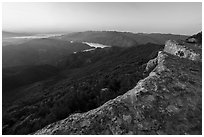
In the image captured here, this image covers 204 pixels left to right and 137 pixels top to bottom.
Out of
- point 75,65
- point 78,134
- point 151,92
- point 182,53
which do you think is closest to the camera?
point 78,134

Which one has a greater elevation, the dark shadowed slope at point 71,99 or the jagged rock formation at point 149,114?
the jagged rock formation at point 149,114

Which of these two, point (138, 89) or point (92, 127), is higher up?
point (138, 89)

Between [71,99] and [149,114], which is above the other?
[149,114]

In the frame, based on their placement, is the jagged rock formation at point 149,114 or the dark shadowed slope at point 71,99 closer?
the jagged rock formation at point 149,114

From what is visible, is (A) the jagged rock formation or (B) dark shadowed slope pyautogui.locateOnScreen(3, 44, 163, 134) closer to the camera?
(A) the jagged rock formation

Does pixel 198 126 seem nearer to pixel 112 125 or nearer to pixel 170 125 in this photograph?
pixel 170 125

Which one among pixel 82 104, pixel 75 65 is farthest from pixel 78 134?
pixel 75 65

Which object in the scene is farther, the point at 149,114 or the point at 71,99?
the point at 71,99

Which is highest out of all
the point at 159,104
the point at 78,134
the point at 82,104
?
the point at 159,104

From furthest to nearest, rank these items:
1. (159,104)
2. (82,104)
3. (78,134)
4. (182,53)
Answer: (182,53) < (82,104) < (159,104) < (78,134)

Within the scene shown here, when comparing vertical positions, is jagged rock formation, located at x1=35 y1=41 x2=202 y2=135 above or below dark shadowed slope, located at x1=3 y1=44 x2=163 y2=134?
above

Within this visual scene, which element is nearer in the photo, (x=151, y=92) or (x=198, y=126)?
(x=198, y=126)
